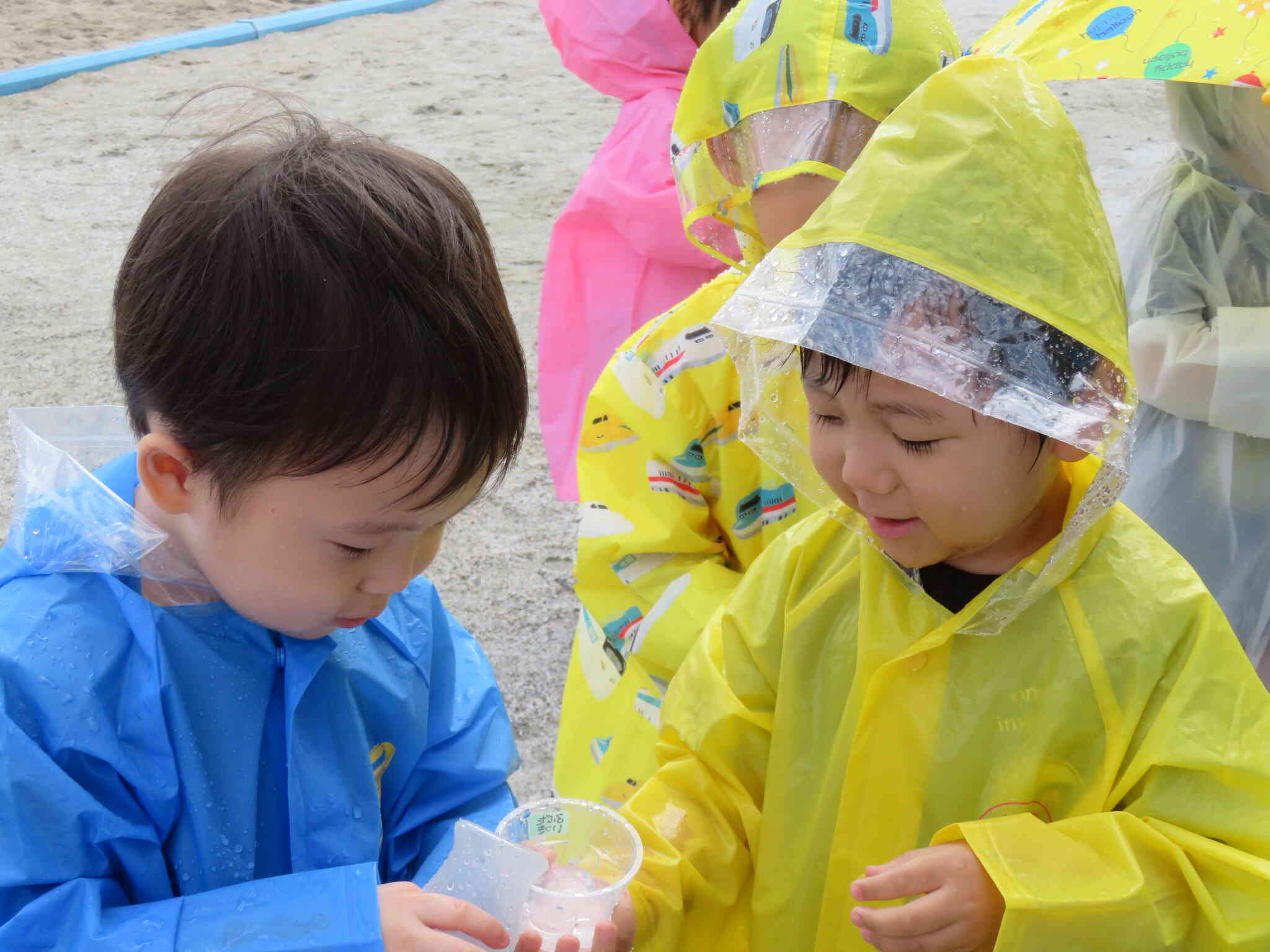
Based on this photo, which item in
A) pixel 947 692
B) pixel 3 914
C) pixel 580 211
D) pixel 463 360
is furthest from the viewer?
pixel 580 211

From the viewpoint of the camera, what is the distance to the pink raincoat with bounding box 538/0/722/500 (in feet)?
9.62

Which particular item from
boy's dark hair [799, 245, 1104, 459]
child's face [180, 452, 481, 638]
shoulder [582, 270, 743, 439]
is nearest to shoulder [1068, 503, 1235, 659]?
boy's dark hair [799, 245, 1104, 459]

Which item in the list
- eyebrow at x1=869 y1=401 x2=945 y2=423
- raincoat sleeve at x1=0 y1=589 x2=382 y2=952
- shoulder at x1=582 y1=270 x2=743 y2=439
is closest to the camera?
raincoat sleeve at x1=0 y1=589 x2=382 y2=952

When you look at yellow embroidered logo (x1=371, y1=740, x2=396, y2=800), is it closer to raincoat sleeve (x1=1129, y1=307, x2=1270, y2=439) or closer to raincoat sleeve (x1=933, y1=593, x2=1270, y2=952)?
raincoat sleeve (x1=933, y1=593, x2=1270, y2=952)

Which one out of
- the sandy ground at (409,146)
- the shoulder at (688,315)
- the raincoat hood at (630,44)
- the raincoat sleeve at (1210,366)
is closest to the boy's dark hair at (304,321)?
the sandy ground at (409,146)

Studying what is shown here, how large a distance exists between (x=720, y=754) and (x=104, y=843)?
2.03ft

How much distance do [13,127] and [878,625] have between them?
669 centimetres

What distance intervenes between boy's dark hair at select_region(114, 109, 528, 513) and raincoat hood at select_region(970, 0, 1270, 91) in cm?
97

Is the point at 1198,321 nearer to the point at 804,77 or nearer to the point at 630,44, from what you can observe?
the point at 804,77

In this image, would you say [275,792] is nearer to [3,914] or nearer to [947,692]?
[3,914]

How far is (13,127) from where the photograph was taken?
6.80 meters

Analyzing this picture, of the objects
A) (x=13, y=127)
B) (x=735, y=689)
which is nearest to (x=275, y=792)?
(x=735, y=689)

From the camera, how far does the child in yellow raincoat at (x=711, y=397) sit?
75.4 inches

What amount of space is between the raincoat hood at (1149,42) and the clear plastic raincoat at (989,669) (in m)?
0.67
